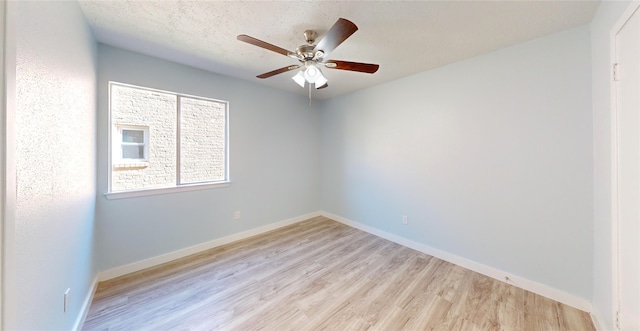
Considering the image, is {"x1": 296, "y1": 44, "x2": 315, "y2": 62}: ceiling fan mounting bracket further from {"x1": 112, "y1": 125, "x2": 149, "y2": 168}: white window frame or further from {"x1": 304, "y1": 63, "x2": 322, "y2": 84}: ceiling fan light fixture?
{"x1": 112, "y1": 125, "x2": 149, "y2": 168}: white window frame

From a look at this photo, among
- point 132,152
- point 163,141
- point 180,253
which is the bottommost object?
point 180,253

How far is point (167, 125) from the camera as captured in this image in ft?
8.46

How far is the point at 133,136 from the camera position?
2361mm

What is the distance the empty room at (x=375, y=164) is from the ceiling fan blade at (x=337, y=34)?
1cm

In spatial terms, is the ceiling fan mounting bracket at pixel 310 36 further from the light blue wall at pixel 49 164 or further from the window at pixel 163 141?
the window at pixel 163 141

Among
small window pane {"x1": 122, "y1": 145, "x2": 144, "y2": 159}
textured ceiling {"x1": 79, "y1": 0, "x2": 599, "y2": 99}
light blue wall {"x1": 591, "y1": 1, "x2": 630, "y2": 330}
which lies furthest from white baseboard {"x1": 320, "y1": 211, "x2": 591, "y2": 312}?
small window pane {"x1": 122, "y1": 145, "x2": 144, "y2": 159}

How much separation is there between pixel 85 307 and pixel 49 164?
1375mm

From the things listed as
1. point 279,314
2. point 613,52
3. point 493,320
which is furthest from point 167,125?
point 613,52

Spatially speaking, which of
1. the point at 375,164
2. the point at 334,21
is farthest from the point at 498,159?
the point at 334,21

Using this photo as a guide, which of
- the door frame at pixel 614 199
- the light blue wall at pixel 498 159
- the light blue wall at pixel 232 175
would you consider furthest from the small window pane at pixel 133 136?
the door frame at pixel 614 199

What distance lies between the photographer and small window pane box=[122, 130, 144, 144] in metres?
2.30

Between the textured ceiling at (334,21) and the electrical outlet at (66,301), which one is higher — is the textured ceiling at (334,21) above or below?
above

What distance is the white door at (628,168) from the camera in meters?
1.14

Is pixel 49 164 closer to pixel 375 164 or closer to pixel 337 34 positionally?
pixel 337 34
